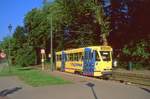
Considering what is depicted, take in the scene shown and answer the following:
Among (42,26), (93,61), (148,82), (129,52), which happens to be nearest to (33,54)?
(42,26)

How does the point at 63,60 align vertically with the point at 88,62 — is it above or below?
above

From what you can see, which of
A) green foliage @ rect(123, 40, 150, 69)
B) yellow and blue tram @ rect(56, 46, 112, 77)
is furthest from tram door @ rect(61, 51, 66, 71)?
green foliage @ rect(123, 40, 150, 69)

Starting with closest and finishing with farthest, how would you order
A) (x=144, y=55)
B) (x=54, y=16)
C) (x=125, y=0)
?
(x=144, y=55), (x=125, y=0), (x=54, y=16)

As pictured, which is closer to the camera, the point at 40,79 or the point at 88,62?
the point at 40,79

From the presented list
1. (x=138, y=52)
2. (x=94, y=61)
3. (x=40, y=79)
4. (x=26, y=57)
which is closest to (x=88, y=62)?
(x=94, y=61)

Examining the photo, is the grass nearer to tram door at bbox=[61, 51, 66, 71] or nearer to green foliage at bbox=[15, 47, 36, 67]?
tram door at bbox=[61, 51, 66, 71]

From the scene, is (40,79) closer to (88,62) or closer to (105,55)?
(88,62)

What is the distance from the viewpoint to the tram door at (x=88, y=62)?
37.6 metres

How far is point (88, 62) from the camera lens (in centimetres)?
3828

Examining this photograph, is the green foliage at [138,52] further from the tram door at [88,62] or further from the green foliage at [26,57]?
the green foliage at [26,57]

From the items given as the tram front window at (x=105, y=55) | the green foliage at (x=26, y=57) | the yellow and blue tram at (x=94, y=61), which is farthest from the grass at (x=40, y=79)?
the green foliage at (x=26, y=57)

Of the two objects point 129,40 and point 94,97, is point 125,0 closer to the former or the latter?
point 129,40

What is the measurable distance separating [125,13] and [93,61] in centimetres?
2015

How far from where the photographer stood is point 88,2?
51625 mm
